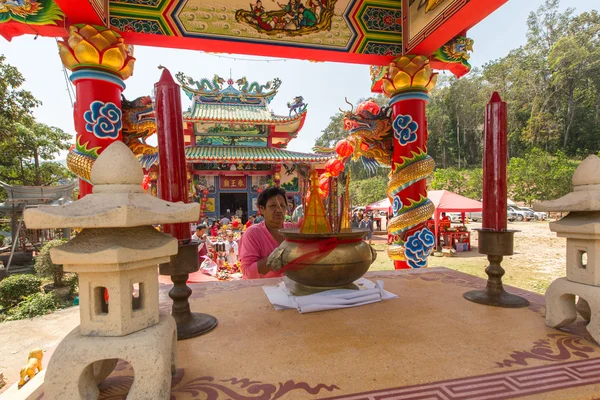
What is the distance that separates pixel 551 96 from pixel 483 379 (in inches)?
1187

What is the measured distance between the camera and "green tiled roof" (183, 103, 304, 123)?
1153 cm

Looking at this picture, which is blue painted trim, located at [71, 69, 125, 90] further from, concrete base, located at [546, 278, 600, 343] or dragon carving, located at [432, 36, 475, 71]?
concrete base, located at [546, 278, 600, 343]

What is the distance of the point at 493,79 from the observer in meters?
27.5

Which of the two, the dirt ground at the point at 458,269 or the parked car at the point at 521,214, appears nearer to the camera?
the dirt ground at the point at 458,269

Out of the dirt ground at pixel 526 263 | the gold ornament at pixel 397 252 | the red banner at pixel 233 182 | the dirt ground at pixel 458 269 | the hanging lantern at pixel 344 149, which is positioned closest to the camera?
the gold ornament at pixel 397 252

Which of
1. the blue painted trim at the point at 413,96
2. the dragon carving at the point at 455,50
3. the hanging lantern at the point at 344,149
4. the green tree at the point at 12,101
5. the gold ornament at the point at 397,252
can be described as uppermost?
the green tree at the point at 12,101

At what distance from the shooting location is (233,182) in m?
12.8

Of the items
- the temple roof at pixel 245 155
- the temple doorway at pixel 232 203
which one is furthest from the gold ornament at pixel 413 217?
the temple doorway at pixel 232 203

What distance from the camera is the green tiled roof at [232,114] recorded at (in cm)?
1153

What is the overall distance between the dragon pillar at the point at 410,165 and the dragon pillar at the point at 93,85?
239cm

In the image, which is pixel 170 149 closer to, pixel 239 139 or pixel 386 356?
pixel 386 356

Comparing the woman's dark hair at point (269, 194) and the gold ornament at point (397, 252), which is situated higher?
the woman's dark hair at point (269, 194)

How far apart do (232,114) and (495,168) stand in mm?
11994

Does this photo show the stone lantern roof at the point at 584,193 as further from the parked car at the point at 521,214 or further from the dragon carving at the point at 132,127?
the parked car at the point at 521,214
